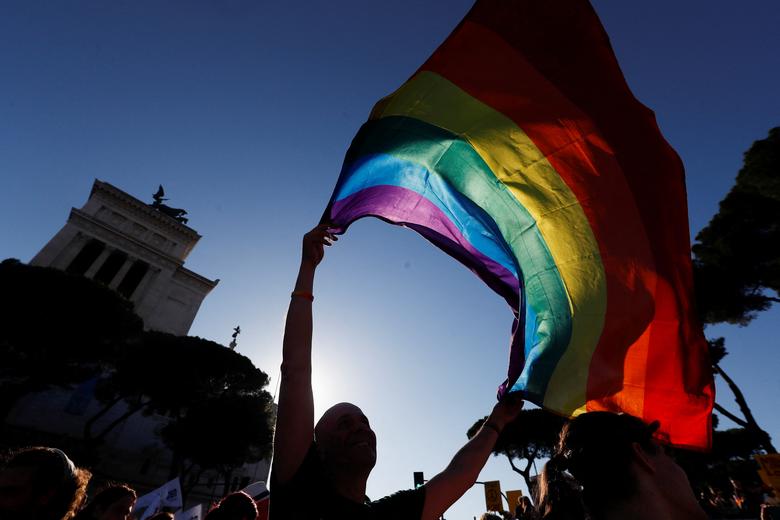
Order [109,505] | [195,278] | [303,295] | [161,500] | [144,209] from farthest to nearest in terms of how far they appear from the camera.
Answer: [195,278] → [144,209] → [161,500] → [109,505] → [303,295]

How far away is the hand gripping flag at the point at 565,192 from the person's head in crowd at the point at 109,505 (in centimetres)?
361

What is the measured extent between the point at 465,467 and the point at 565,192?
1867 mm

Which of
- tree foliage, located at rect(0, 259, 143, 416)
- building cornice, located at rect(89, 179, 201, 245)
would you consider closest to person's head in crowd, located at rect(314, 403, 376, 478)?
tree foliage, located at rect(0, 259, 143, 416)

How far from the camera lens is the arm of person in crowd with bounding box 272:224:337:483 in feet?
4.55

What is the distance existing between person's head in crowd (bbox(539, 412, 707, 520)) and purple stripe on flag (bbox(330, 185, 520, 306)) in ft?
5.31

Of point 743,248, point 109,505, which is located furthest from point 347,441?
point 743,248

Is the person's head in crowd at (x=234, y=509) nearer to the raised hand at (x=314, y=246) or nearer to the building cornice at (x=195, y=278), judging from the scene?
the raised hand at (x=314, y=246)

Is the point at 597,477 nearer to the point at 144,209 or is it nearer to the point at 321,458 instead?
the point at 321,458

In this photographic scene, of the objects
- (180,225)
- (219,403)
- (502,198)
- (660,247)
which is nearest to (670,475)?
(660,247)

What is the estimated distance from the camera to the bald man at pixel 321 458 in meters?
1.39

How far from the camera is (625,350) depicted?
2.41 m

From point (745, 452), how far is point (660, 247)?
131ft

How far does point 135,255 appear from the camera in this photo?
36344 millimetres

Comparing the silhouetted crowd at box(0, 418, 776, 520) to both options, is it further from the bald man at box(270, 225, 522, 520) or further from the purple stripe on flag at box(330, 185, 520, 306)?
the purple stripe on flag at box(330, 185, 520, 306)
